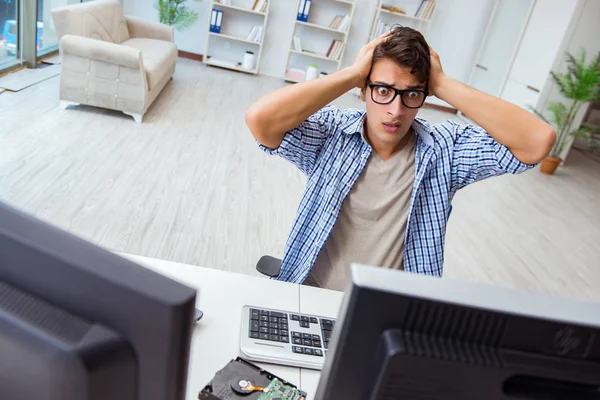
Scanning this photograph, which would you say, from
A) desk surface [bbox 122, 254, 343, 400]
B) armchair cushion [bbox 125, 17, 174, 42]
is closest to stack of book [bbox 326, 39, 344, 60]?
armchair cushion [bbox 125, 17, 174, 42]

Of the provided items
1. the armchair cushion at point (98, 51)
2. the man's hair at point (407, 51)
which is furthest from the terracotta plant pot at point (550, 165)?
the man's hair at point (407, 51)

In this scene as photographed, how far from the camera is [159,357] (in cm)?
45

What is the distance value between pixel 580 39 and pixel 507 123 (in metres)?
4.77

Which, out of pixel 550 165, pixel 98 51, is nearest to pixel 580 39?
pixel 550 165

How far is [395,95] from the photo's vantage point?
1.33 metres

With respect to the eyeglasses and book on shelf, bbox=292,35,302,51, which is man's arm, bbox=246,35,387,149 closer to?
the eyeglasses

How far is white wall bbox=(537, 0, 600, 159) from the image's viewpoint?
505 cm

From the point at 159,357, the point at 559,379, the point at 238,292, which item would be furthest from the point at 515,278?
the point at 159,357

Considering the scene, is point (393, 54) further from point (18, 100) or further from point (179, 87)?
point (179, 87)

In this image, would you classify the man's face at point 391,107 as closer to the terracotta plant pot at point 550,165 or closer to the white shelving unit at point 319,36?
the terracotta plant pot at point 550,165

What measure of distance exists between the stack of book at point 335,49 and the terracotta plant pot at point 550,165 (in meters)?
3.05

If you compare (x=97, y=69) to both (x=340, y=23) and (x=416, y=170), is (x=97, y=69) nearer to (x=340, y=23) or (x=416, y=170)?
(x=416, y=170)

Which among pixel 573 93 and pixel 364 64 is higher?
pixel 364 64

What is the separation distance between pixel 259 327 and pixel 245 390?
0.18m
